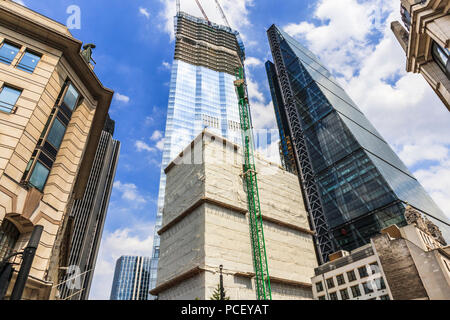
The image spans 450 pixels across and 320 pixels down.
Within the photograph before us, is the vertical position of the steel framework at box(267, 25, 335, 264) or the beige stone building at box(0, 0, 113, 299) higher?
the steel framework at box(267, 25, 335, 264)

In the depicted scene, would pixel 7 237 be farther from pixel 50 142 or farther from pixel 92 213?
pixel 92 213

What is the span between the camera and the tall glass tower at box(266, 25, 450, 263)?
8081cm

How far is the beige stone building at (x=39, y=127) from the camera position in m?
16.9

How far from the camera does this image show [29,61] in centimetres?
2066

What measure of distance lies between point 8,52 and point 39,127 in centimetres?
597

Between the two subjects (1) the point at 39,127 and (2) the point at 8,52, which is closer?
(1) the point at 39,127

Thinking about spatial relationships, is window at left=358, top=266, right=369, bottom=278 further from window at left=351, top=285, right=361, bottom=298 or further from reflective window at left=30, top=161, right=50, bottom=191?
reflective window at left=30, top=161, right=50, bottom=191

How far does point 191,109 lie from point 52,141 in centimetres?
9096

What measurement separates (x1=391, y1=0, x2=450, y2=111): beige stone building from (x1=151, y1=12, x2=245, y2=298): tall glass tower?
71588mm

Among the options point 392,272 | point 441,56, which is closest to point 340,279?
point 392,272

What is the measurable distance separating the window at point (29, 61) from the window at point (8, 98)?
204cm

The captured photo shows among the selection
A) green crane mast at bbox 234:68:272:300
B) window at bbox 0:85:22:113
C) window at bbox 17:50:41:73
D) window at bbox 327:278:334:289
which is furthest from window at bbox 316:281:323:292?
window at bbox 17:50:41:73

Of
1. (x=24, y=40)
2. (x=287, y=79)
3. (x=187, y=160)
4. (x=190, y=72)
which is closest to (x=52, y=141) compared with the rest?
(x=24, y=40)
